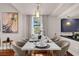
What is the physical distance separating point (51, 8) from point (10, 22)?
0.56 metres

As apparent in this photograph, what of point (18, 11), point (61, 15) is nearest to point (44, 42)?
point (61, 15)

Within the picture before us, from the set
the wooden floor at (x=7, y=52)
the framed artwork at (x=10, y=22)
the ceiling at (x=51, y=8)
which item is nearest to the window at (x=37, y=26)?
the ceiling at (x=51, y=8)

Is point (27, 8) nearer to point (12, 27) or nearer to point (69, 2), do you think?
point (12, 27)

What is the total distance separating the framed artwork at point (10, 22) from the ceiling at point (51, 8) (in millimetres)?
122

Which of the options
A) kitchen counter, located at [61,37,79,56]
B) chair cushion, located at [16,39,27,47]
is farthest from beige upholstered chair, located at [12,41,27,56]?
kitchen counter, located at [61,37,79,56]

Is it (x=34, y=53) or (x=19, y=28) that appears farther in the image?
(x=19, y=28)

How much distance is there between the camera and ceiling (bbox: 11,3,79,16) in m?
1.60

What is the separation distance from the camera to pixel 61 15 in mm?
1726

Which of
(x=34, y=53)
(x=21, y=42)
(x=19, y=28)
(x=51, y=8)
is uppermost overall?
(x=51, y=8)

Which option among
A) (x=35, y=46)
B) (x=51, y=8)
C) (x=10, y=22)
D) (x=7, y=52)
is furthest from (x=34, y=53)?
(x=51, y=8)

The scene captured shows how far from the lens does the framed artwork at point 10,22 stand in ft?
5.51

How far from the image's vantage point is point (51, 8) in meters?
1.68

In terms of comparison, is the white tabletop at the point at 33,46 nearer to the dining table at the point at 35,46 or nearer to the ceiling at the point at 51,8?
the dining table at the point at 35,46

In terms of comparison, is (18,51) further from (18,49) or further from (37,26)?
(37,26)
